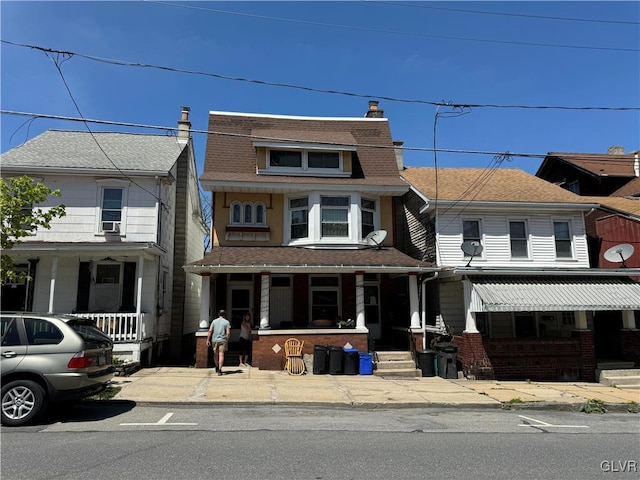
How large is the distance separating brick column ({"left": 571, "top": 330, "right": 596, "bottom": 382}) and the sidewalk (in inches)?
27.6

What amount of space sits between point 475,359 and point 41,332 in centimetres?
1134

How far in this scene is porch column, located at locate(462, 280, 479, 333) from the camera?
1381cm

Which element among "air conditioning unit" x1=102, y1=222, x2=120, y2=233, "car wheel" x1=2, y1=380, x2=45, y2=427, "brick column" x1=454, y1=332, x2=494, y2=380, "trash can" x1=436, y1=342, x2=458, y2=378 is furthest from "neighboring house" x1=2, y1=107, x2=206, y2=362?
"brick column" x1=454, y1=332, x2=494, y2=380

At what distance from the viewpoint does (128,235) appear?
604 inches

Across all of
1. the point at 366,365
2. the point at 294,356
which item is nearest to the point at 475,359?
the point at 366,365

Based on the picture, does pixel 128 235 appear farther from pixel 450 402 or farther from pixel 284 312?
pixel 450 402

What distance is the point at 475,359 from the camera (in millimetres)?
13578

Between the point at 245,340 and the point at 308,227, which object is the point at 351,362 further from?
the point at 308,227

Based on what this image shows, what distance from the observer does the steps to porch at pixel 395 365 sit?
1391cm

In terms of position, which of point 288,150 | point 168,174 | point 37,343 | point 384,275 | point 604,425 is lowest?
point 604,425

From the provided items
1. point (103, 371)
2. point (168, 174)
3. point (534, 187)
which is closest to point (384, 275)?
point (534, 187)

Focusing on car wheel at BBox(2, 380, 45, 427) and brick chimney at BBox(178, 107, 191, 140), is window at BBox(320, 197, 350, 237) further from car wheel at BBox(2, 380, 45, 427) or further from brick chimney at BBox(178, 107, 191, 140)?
car wheel at BBox(2, 380, 45, 427)

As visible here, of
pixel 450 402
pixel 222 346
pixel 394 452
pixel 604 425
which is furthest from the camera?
pixel 222 346

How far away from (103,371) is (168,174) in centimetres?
914
